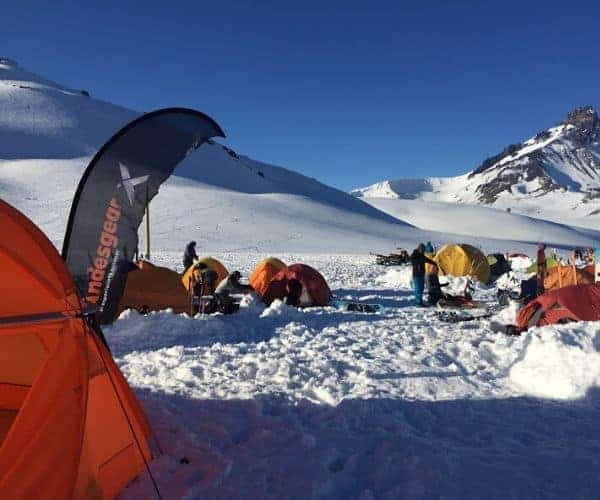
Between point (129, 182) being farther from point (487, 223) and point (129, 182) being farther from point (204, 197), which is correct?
point (487, 223)

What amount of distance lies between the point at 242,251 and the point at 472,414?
34.6 metres

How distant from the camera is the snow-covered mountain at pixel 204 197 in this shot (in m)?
47.3

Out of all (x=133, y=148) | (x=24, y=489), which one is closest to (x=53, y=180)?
(x=133, y=148)

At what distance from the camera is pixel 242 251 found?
38938 mm

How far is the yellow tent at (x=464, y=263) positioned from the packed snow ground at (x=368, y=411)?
1047 cm

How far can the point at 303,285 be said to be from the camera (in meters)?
11.9

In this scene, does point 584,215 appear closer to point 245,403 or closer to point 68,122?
point 68,122

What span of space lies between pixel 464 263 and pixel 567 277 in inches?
197

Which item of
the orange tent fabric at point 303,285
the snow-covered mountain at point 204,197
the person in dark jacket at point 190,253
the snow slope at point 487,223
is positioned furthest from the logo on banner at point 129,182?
the snow slope at point 487,223

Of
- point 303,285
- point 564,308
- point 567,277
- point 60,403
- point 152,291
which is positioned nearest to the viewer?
point 60,403

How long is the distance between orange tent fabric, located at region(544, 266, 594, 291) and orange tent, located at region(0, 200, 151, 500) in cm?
1237

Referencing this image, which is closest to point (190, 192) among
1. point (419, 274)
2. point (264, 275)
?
point (264, 275)

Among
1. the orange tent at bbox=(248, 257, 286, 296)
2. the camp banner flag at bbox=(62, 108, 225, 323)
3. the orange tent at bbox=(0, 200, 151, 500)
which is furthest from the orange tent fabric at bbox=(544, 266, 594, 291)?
the orange tent at bbox=(0, 200, 151, 500)

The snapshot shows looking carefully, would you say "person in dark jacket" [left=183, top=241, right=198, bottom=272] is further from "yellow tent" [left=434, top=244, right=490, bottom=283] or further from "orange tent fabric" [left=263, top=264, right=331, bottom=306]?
"yellow tent" [left=434, top=244, right=490, bottom=283]
